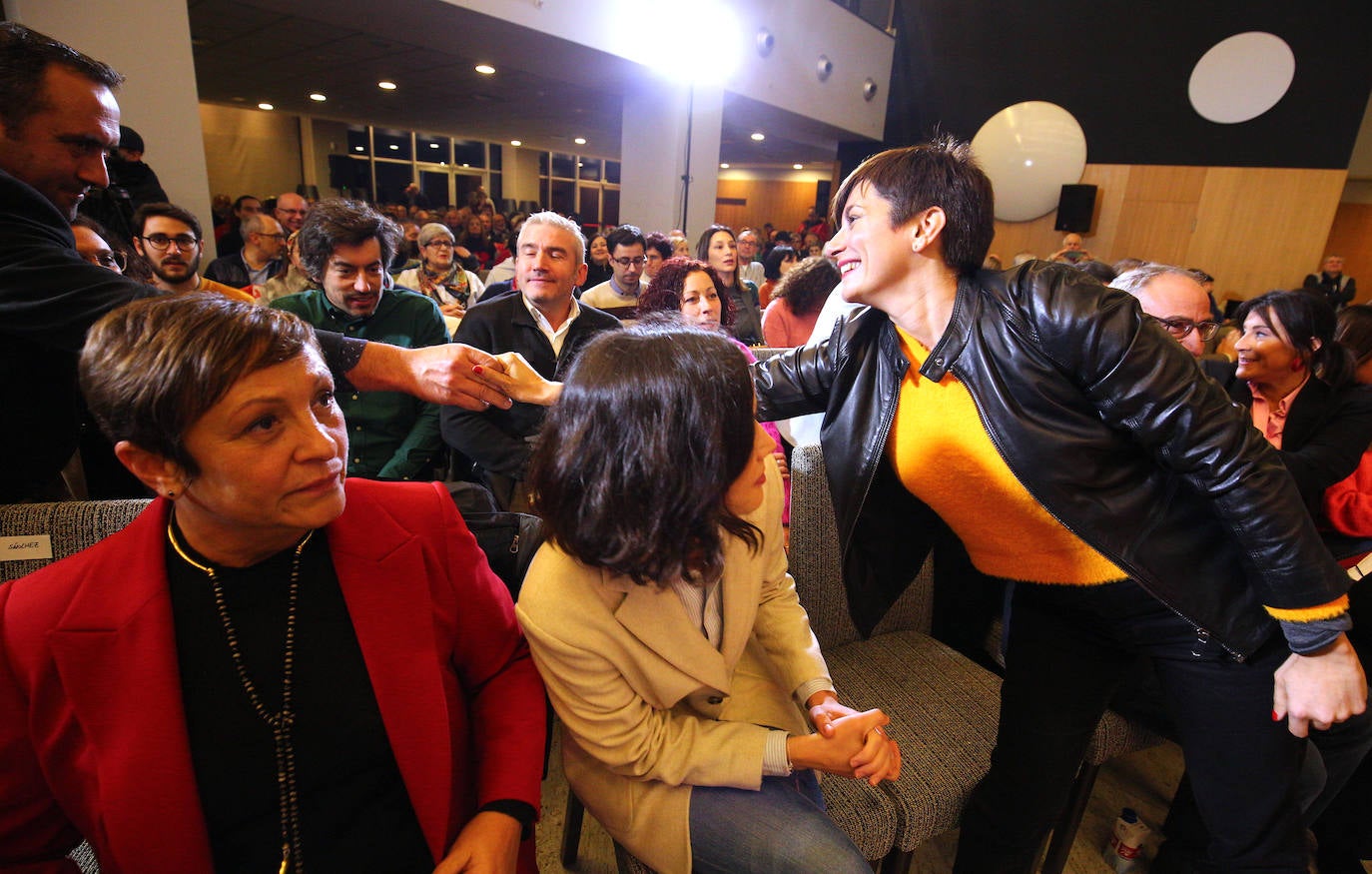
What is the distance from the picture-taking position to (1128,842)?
167cm

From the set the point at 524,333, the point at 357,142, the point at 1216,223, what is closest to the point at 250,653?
the point at 524,333

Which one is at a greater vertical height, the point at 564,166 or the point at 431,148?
the point at 564,166

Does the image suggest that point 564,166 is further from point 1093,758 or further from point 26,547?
point 1093,758

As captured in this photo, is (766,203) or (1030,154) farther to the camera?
(766,203)

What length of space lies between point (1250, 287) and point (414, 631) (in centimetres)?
1107

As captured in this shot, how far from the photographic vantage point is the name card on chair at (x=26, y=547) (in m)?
0.98

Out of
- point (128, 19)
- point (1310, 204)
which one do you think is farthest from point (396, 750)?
point (1310, 204)

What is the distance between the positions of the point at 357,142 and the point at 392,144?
80 centimetres

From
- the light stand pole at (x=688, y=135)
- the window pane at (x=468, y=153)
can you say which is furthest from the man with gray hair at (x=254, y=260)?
the window pane at (x=468, y=153)

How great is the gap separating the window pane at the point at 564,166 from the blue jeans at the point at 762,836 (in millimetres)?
19313

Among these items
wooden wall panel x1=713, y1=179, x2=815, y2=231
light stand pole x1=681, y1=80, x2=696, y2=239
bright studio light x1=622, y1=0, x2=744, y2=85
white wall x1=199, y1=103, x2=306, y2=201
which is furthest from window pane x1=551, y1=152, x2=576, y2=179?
bright studio light x1=622, y1=0, x2=744, y2=85

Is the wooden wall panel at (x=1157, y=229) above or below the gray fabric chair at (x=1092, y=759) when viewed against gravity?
above

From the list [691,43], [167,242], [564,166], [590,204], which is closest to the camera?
[167,242]

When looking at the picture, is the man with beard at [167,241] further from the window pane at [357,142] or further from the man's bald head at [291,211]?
the window pane at [357,142]
